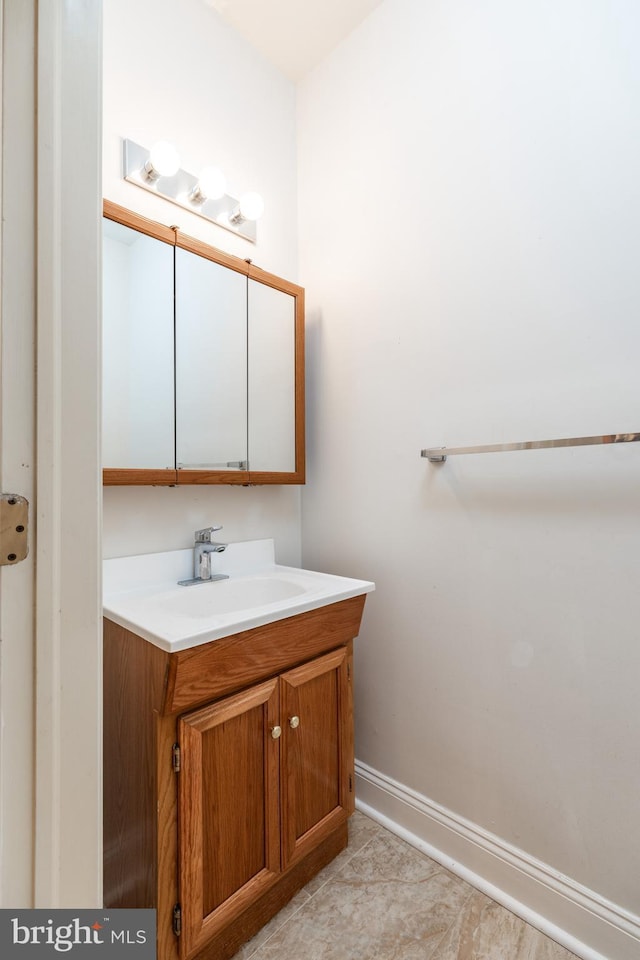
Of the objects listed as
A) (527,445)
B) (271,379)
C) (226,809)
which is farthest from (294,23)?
(226,809)

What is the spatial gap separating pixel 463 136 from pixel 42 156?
124 centimetres

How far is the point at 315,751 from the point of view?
1.28 metres

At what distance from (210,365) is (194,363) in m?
0.06

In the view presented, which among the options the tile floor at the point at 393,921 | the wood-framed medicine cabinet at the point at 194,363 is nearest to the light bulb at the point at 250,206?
the wood-framed medicine cabinet at the point at 194,363

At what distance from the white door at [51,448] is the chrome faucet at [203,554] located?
2.71ft

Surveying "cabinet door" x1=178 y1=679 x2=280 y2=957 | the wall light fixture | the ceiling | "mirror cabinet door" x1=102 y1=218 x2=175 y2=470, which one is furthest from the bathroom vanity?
the ceiling

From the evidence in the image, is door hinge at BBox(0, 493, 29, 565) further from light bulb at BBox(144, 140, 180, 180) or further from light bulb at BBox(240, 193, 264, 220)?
light bulb at BBox(240, 193, 264, 220)

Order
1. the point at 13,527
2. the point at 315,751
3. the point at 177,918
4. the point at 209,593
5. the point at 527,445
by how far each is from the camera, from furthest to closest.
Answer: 1. the point at 209,593
2. the point at 315,751
3. the point at 527,445
4. the point at 177,918
5. the point at 13,527

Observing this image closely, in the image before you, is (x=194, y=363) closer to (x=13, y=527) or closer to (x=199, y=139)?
(x=199, y=139)

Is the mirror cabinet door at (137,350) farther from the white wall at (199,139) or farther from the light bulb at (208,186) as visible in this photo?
the light bulb at (208,186)

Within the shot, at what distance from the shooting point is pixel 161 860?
0.96 metres

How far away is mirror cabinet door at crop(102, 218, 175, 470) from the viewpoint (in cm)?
127

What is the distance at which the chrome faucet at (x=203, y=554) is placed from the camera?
1.45m

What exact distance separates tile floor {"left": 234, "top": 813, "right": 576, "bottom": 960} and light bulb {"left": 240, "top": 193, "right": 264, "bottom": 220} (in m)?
2.05
